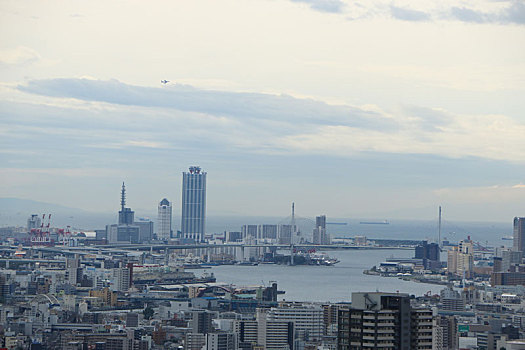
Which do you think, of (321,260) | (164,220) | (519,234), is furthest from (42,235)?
(519,234)

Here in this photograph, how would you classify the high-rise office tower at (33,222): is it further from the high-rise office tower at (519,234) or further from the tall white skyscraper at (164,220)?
the high-rise office tower at (519,234)

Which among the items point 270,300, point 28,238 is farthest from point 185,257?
point 270,300

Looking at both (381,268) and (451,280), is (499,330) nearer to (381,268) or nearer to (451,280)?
(451,280)

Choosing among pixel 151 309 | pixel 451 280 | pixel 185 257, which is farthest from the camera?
pixel 185 257

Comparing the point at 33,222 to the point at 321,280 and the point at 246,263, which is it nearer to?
the point at 246,263

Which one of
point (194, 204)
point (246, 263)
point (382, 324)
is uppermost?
point (194, 204)

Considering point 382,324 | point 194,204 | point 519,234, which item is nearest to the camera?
point 382,324
